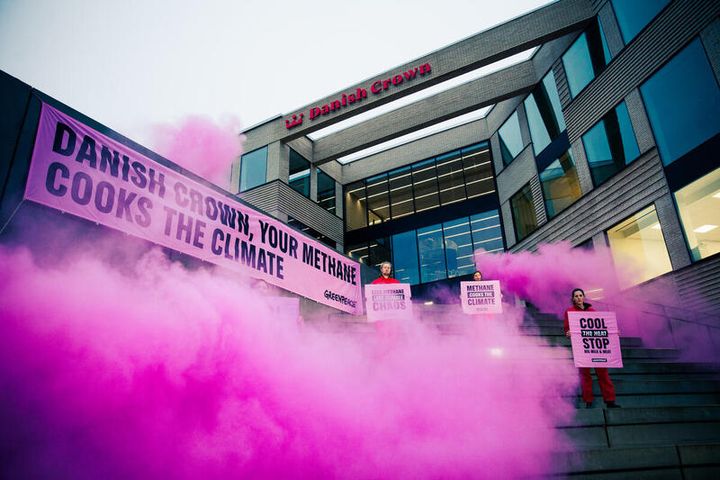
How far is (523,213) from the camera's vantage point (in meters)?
18.5

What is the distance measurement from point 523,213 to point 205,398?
1695 centimetres

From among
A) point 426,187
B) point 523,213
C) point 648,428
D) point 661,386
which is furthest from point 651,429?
point 426,187

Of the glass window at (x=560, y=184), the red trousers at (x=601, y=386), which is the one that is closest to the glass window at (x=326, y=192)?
the glass window at (x=560, y=184)

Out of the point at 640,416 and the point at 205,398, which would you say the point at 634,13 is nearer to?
the point at 640,416

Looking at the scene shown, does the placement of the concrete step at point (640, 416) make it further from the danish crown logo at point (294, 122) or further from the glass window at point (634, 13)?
the danish crown logo at point (294, 122)

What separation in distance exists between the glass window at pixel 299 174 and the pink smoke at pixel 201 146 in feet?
35.1

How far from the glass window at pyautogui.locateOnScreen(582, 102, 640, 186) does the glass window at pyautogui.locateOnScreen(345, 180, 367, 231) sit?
39.8 feet

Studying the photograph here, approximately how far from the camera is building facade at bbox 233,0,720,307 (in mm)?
10594

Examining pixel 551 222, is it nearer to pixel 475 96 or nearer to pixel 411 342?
pixel 475 96

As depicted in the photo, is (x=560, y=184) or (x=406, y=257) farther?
(x=406, y=257)

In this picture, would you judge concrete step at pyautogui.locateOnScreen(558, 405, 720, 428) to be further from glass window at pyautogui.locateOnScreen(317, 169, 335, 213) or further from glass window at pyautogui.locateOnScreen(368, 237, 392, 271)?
glass window at pyautogui.locateOnScreen(317, 169, 335, 213)

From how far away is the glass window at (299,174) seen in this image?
20.8 meters

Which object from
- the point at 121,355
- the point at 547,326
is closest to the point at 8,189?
the point at 121,355

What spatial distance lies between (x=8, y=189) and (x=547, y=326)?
983 centimetres
